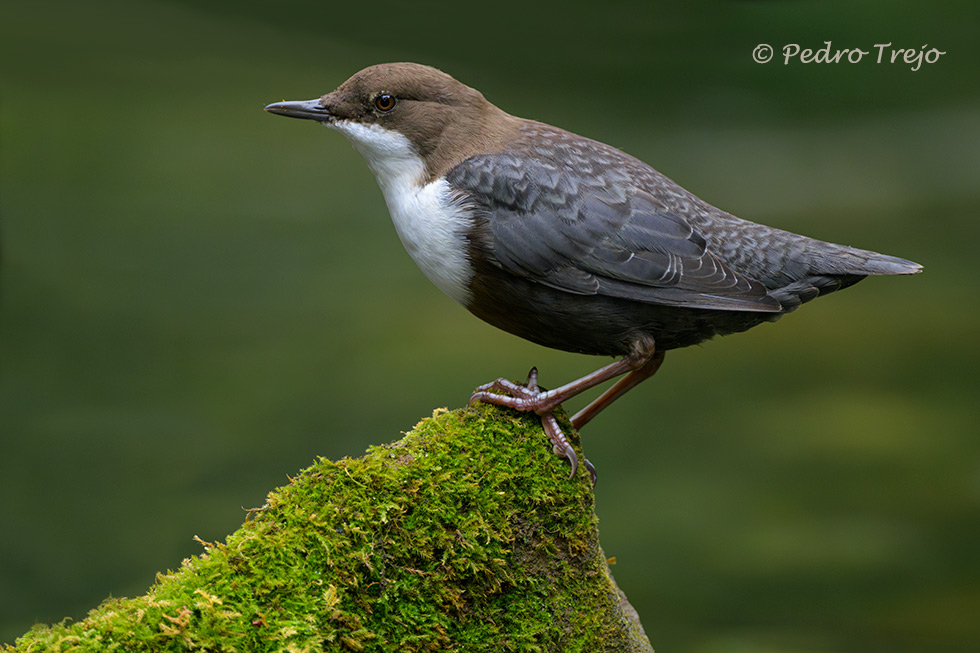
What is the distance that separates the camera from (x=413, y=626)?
96.8 inches

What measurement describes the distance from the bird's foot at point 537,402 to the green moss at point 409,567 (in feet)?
0.14

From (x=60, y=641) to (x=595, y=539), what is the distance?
5.55ft

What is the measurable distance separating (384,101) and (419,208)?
0.42 metres

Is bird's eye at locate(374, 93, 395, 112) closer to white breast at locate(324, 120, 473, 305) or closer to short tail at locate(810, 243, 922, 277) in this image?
white breast at locate(324, 120, 473, 305)

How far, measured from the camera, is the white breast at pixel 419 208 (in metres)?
3.09

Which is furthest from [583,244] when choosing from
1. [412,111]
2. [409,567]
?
[409,567]

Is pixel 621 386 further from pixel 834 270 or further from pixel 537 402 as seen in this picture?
pixel 834 270

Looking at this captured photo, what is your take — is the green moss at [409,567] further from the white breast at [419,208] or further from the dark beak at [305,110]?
the dark beak at [305,110]

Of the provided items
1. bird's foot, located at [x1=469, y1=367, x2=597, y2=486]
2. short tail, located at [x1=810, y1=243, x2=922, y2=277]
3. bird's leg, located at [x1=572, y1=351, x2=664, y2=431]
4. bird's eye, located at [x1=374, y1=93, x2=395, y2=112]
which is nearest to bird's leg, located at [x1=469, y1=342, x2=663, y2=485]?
bird's foot, located at [x1=469, y1=367, x2=597, y2=486]

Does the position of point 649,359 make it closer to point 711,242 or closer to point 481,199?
point 711,242

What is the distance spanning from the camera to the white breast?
10.1ft

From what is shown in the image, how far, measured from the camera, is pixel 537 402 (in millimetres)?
3041

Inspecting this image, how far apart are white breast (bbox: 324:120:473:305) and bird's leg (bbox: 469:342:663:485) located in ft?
1.26

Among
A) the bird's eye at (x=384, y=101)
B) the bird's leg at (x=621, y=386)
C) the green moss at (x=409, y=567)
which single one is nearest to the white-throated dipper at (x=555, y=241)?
the bird's eye at (x=384, y=101)
